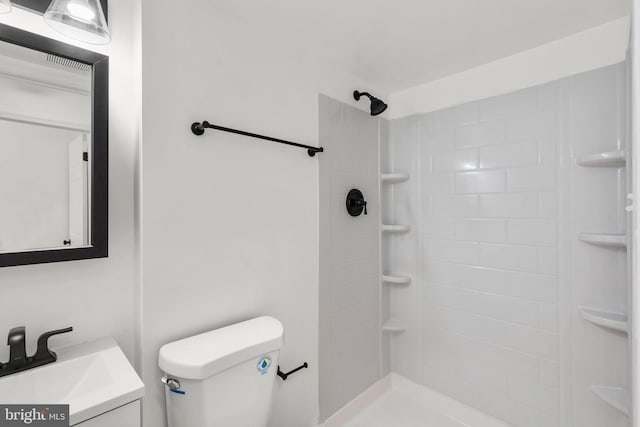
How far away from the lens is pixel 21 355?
Result: 93cm

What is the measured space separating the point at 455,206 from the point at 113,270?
1.82 metres

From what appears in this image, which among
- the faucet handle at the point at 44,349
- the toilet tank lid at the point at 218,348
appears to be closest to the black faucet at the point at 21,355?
the faucet handle at the point at 44,349

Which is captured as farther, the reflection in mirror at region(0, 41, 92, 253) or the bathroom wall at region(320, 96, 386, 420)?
the bathroom wall at region(320, 96, 386, 420)

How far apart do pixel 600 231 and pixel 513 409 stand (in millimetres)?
1059

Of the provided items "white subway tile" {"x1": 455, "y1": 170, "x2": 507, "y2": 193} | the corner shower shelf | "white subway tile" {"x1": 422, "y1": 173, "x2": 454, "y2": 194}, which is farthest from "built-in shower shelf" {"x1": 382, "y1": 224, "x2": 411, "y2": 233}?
"white subway tile" {"x1": 455, "y1": 170, "x2": 507, "y2": 193}

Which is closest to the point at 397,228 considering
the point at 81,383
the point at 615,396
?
the point at 615,396

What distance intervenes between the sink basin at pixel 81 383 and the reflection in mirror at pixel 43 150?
1.20ft

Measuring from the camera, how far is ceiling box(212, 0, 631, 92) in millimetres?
1302

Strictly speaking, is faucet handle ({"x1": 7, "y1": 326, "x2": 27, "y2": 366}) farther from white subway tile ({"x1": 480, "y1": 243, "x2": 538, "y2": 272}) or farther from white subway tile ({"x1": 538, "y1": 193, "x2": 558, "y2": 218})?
white subway tile ({"x1": 538, "y1": 193, "x2": 558, "y2": 218})

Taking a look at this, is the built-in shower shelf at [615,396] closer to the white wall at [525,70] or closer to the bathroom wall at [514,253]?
the bathroom wall at [514,253]

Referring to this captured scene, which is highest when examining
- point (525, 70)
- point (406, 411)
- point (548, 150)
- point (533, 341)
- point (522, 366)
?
point (525, 70)

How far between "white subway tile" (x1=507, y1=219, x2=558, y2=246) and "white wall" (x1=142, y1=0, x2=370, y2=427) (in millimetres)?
1086

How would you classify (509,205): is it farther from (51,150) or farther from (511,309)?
(51,150)

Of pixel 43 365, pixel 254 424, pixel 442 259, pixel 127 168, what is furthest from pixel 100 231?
pixel 442 259
